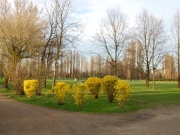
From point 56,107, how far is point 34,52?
16512 mm

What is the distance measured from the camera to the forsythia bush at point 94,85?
53.2 feet

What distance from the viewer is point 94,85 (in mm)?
16281

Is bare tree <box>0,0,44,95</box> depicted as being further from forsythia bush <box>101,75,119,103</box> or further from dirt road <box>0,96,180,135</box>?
dirt road <box>0,96,180,135</box>

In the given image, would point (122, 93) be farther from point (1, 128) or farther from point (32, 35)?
point (32, 35)

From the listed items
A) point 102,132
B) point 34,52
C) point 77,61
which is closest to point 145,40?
point 34,52

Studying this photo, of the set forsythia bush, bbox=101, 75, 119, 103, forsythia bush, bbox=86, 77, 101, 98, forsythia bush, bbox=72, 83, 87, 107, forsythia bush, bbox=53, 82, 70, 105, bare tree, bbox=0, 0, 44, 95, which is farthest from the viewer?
bare tree, bbox=0, 0, 44, 95

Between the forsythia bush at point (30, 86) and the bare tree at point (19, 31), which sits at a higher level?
the bare tree at point (19, 31)

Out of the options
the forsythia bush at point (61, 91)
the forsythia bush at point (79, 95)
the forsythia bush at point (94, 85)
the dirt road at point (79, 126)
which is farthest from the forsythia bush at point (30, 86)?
the dirt road at point (79, 126)

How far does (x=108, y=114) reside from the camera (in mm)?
10758

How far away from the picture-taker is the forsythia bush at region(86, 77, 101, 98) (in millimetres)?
16219

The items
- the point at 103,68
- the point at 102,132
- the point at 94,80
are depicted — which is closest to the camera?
the point at 102,132

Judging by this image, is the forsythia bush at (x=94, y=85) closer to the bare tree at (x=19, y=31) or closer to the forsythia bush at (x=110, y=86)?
the forsythia bush at (x=110, y=86)

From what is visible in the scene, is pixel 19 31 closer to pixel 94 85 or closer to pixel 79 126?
pixel 94 85

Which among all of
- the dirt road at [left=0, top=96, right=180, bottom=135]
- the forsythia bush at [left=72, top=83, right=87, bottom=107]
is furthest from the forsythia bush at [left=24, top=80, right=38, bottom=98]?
the dirt road at [left=0, top=96, right=180, bottom=135]
